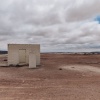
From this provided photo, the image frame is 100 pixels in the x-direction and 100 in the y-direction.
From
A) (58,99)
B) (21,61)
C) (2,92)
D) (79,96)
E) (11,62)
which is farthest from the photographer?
(21,61)

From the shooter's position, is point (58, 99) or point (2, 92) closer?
point (58, 99)

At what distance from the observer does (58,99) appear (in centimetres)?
1071

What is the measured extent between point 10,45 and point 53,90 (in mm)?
18744

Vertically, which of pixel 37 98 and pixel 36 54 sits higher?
pixel 36 54

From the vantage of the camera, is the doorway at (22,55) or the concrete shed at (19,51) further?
the doorway at (22,55)

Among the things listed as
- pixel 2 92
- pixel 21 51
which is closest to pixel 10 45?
pixel 21 51

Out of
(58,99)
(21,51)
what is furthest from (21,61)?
(58,99)

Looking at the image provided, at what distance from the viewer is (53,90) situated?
12953 mm

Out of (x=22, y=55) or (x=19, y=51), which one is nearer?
(x=19, y=51)

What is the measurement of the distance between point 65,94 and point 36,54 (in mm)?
19171

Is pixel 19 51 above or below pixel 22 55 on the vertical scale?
above

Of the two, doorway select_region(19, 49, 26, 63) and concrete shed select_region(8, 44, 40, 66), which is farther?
doorway select_region(19, 49, 26, 63)

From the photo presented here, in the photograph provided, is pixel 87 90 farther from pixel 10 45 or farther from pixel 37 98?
pixel 10 45

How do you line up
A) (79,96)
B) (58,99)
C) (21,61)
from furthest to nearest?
(21,61), (79,96), (58,99)
